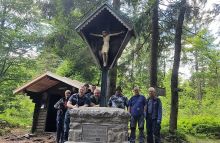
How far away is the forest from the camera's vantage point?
13898 mm

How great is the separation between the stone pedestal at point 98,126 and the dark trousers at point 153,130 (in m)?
1.59

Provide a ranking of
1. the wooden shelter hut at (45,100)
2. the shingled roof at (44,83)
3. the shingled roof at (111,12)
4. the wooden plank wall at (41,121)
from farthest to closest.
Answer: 1. the wooden plank wall at (41,121)
2. the wooden shelter hut at (45,100)
3. the shingled roof at (44,83)
4. the shingled roof at (111,12)

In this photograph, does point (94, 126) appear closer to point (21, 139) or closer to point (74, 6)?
point (21, 139)

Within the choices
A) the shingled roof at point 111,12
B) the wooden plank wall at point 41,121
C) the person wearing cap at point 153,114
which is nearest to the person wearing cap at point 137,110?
the person wearing cap at point 153,114

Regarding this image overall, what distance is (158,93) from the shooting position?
11.1 meters

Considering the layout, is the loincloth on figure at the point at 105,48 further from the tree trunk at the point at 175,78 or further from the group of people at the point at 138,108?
the tree trunk at the point at 175,78

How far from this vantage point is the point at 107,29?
9.81 metres

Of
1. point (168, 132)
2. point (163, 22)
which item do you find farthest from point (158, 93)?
point (163, 22)

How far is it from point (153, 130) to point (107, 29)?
3.33 metres

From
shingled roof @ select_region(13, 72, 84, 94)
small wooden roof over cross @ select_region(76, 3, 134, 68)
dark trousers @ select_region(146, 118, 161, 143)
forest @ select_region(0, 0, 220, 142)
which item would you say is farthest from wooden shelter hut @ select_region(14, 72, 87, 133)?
dark trousers @ select_region(146, 118, 161, 143)

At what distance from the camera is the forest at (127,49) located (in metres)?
13.9

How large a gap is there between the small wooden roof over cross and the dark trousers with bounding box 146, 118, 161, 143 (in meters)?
2.05

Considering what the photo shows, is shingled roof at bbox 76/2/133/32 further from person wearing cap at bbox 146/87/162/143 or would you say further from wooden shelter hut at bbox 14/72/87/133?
wooden shelter hut at bbox 14/72/87/133

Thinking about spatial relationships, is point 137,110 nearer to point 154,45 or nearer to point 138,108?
point 138,108
